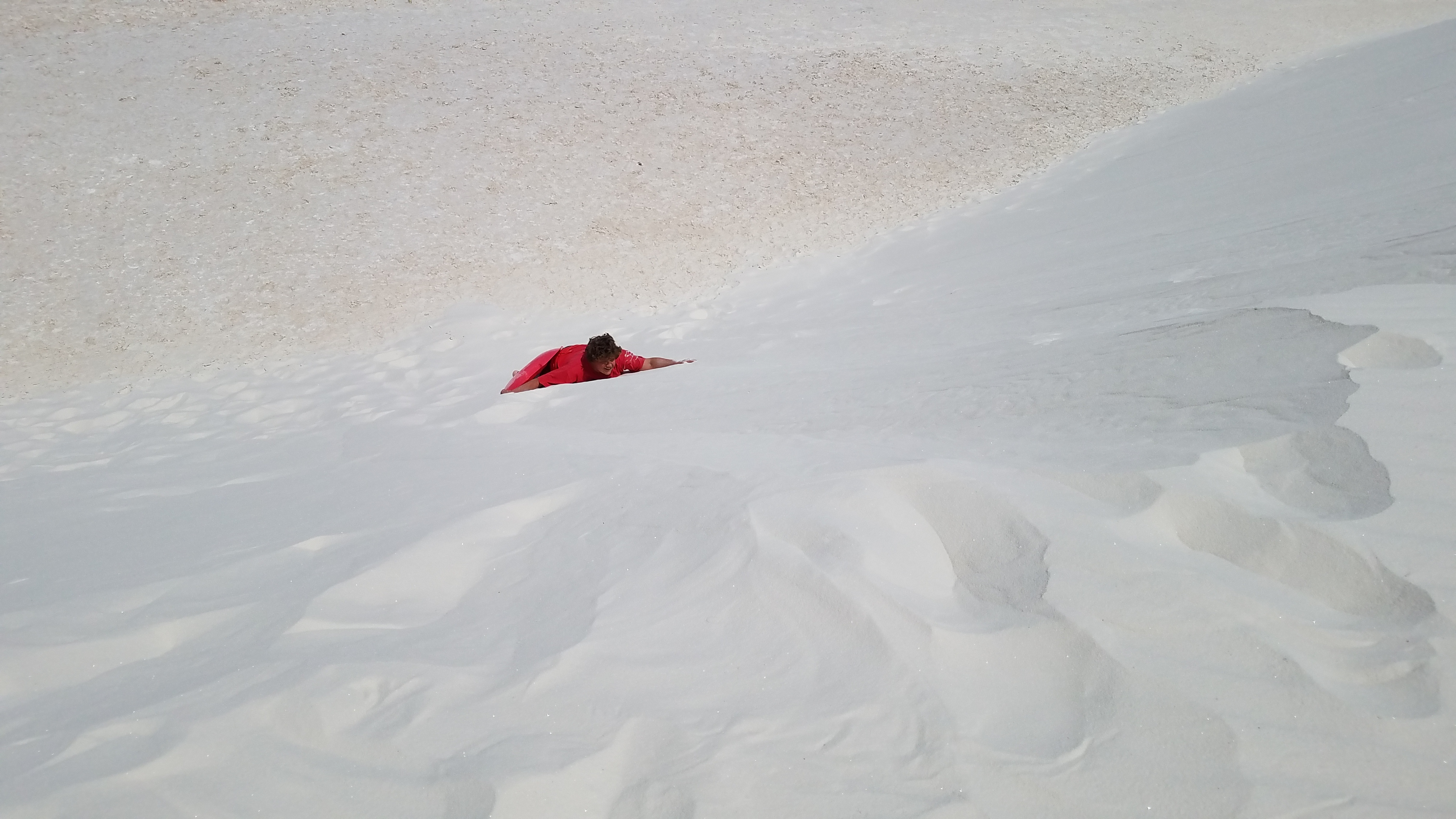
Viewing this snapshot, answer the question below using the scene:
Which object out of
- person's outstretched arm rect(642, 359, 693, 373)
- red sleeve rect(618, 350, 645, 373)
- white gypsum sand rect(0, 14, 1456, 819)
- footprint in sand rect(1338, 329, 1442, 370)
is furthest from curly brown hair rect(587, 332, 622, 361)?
footprint in sand rect(1338, 329, 1442, 370)

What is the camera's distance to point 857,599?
1.65 m

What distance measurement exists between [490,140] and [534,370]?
4.96m

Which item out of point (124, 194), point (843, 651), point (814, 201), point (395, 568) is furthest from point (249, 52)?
point (843, 651)

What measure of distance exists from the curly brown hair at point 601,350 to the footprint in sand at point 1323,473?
10.5 ft

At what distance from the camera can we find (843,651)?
1.57 meters

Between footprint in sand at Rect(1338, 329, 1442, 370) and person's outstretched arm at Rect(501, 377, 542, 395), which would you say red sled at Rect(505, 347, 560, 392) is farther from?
footprint in sand at Rect(1338, 329, 1442, 370)

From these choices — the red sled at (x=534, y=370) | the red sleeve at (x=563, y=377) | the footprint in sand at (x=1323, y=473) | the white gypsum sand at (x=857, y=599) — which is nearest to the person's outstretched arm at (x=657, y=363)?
the red sleeve at (x=563, y=377)

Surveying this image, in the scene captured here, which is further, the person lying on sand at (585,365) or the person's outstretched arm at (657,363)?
the person's outstretched arm at (657,363)

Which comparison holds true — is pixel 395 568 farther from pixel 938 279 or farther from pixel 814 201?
pixel 814 201

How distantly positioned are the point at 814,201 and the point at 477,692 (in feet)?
22.8

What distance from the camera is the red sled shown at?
4762 mm

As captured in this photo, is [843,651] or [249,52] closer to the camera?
[843,651]

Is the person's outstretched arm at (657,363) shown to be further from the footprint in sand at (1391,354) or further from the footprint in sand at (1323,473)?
the footprint in sand at (1323,473)

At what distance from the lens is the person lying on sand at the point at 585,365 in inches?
182
